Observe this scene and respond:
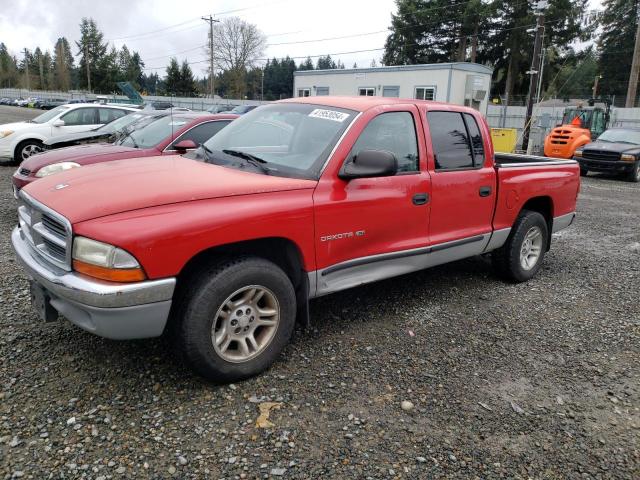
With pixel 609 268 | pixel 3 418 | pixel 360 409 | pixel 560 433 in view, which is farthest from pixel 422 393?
pixel 609 268

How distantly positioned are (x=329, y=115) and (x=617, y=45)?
64351 millimetres

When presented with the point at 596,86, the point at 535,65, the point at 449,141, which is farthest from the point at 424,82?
the point at 596,86

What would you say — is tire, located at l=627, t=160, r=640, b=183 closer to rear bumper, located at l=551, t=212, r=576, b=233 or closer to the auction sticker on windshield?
rear bumper, located at l=551, t=212, r=576, b=233

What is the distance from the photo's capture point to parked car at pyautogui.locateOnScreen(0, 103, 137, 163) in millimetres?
11539

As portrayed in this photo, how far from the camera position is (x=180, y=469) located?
8.09ft

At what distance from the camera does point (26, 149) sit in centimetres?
1166

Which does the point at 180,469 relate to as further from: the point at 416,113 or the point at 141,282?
the point at 416,113

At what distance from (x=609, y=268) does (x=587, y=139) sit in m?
13.9

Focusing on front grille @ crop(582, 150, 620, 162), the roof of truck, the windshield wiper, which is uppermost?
the roof of truck

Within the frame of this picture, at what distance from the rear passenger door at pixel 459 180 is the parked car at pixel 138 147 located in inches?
120

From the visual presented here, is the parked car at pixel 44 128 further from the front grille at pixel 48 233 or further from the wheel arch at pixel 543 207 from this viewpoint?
the wheel arch at pixel 543 207

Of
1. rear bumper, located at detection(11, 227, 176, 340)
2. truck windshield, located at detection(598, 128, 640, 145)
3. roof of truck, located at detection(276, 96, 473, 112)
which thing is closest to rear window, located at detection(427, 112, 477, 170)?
roof of truck, located at detection(276, 96, 473, 112)

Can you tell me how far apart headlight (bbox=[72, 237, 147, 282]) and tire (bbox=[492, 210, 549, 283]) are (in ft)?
12.5

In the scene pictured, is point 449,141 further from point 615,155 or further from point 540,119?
point 540,119
